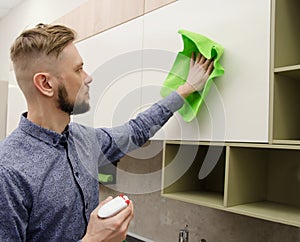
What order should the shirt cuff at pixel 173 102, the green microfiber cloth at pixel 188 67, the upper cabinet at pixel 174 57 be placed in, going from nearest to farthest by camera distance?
1. the upper cabinet at pixel 174 57
2. the green microfiber cloth at pixel 188 67
3. the shirt cuff at pixel 173 102

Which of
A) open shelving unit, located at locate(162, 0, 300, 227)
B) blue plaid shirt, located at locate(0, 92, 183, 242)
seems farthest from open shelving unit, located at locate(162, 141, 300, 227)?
blue plaid shirt, located at locate(0, 92, 183, 242)

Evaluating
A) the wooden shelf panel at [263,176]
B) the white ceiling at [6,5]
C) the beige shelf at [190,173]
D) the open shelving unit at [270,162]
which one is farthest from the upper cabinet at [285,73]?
the white ceiling at [6,5]

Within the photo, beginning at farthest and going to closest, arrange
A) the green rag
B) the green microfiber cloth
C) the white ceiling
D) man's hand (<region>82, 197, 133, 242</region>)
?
the white ceiling
the green rag
the green microfiber cloth
man's hand (<region>82, 197, 133, 242</region>)

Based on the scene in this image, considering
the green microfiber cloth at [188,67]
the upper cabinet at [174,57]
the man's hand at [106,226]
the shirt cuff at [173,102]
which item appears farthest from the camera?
the shirt cuff at [173,102]

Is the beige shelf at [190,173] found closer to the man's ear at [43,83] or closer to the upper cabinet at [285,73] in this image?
the upper cabinet at [285,73]

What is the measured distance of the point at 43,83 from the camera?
3.70ft

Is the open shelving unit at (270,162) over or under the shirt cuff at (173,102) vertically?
under

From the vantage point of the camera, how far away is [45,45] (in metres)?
1.13

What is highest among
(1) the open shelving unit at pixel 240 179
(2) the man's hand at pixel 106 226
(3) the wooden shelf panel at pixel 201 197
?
(1) the open shelving unit at pixel 240 179

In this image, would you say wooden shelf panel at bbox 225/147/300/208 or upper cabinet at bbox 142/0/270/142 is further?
wooden shelf panel at bbox 225/147/300/208

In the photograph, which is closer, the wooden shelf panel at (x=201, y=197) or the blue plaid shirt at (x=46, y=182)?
the blue plaid shirt at (x=46, y=182)

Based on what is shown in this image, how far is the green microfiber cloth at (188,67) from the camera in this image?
116cm

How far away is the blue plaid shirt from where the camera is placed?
95 centimetres

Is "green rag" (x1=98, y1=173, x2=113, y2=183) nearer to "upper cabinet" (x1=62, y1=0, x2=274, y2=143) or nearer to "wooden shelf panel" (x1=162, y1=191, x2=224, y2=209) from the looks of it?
"upper cabinet" (x1=62, y1=0, x2=274, y2=143)
